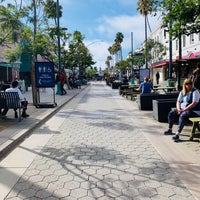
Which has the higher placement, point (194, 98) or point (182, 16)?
point (182, 16)

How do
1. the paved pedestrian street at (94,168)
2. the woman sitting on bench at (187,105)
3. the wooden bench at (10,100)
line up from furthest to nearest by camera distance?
the wooden bench at (10,100) < the woman sitting on bench at (187,105) < the paved pedestrian street at (94,168)

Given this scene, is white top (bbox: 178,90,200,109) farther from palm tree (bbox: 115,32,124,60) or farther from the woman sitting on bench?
palm tree (bbox: 115,32,124,60)

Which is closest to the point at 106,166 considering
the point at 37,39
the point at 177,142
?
the point at 177,142

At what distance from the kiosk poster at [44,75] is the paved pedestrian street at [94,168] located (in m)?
6.72

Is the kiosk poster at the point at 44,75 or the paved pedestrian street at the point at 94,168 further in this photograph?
the kiosk poster at the point at 44,75

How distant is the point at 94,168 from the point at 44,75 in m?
10.6

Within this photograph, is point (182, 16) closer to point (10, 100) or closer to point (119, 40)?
point (10, 100)

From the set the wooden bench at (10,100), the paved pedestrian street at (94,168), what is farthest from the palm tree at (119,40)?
the paved pedestrian street at (94,168)

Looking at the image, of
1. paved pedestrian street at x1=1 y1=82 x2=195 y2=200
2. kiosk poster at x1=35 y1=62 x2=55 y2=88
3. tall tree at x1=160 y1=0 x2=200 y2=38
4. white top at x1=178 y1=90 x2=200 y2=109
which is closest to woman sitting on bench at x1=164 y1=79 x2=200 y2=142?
white top at x1=178 y1=90 x2=200 y2=109

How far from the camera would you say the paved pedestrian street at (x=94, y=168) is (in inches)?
170

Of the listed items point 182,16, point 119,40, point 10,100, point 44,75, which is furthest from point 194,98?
point 119,40

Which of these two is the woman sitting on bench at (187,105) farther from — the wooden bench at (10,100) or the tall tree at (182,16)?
the wooden bench at (10,100)

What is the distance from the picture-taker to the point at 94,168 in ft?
17.7

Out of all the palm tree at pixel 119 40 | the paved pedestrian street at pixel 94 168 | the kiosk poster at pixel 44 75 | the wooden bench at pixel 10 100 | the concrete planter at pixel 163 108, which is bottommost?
the paved pedestrian street at pixel 94 168
